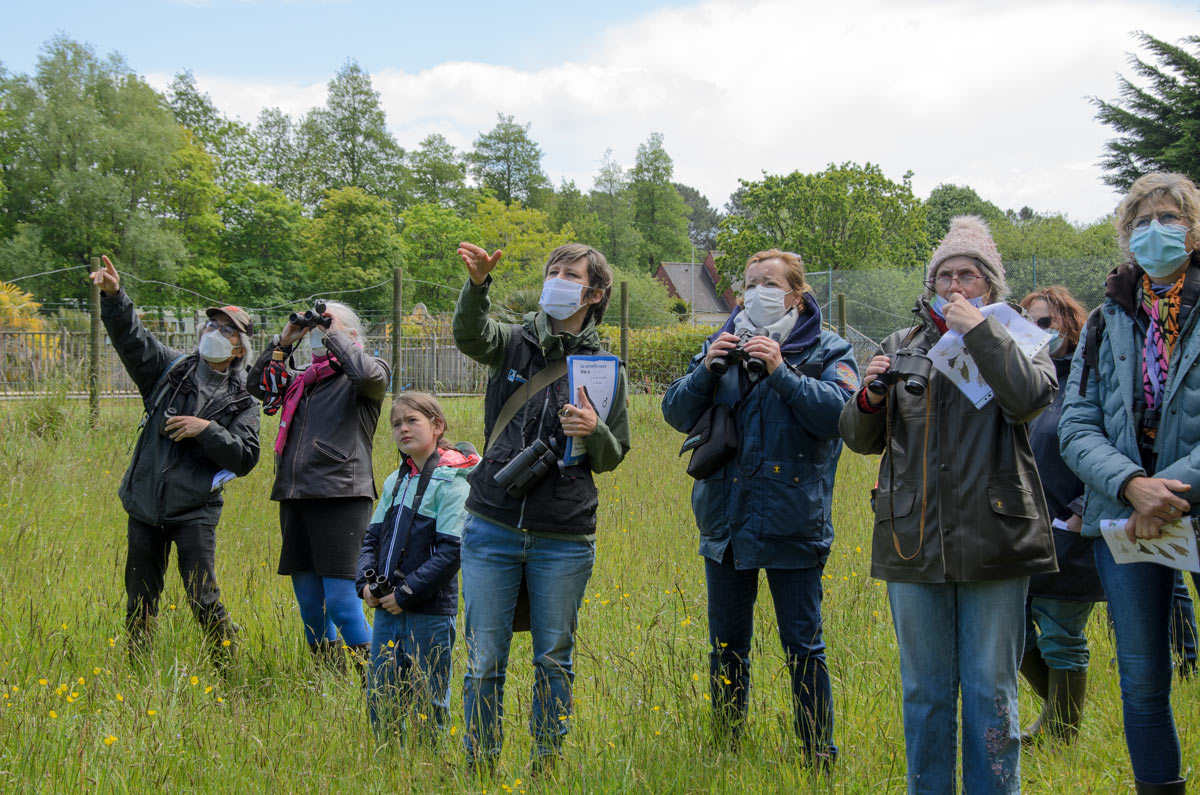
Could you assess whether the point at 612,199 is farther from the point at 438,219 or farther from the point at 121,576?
the point at 121,576

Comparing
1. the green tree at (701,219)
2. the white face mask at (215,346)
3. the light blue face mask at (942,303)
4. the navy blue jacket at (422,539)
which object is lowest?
the navy blue jacket at (422,539)

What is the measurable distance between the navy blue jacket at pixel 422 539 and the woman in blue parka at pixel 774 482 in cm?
102

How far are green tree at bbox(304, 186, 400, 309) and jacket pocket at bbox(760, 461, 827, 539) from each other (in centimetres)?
4308

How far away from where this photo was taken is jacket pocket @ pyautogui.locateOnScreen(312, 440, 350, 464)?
175 inches

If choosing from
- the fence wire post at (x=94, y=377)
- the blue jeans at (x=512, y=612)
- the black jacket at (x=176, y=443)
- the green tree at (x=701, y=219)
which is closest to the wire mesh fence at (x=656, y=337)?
the fence wire post at (x=94, y=377)

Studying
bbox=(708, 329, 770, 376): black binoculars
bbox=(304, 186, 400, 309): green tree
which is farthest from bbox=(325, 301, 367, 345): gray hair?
bbox=(304, 186, 400, 309): green tree

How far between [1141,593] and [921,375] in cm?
107

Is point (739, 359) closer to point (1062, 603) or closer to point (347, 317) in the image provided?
point (1062, 603)

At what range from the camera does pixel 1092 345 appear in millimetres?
3158

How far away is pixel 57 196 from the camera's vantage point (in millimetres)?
42250

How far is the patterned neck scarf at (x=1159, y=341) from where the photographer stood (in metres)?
2.93

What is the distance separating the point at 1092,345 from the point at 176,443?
4392 millimetres

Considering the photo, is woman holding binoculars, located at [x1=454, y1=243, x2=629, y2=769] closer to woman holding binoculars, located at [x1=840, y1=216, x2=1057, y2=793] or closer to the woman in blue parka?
the woman in blue parka

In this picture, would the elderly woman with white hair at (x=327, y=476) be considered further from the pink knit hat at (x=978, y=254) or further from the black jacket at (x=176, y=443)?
the pink knit hat at (x=978, y=254)
